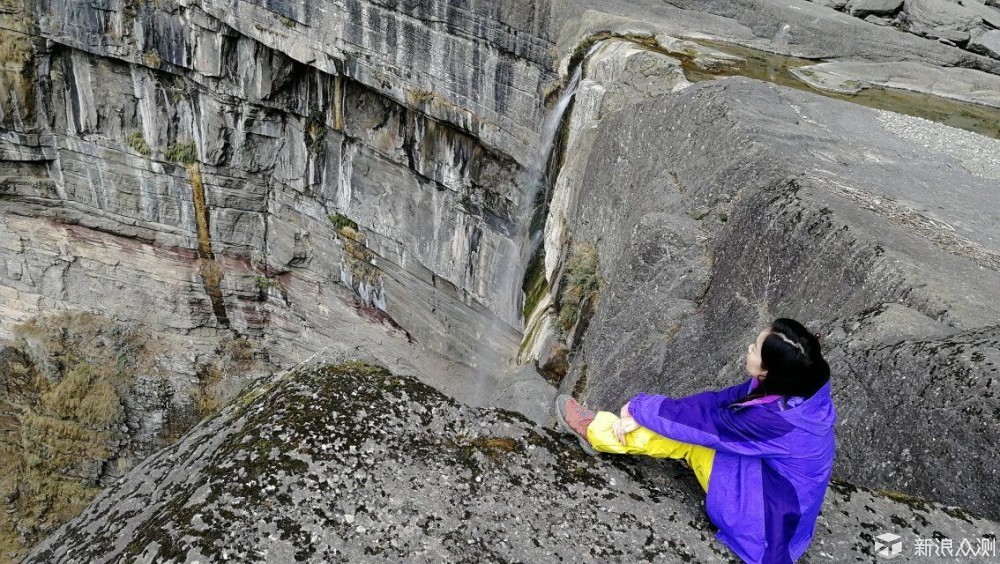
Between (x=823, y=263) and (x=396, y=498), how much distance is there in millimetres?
3258

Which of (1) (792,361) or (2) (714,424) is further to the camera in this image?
(2) (714,424)

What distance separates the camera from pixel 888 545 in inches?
106

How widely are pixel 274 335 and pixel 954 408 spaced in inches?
727

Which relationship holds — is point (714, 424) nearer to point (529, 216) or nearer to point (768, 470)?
point (768, 470)

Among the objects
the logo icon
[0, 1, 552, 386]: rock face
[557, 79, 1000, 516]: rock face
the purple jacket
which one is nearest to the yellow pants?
the purple jacket

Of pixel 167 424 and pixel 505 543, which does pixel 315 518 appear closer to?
pixel 505 543

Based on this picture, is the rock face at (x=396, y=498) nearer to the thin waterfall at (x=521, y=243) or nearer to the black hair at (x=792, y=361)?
the black hair at (x=792, y=361)

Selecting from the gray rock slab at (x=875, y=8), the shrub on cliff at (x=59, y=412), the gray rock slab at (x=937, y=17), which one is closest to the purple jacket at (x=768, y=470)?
the gray rock slab at (x=937, y=17)

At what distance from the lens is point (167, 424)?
61.9 ft

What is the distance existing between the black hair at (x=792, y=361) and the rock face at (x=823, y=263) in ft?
3.62

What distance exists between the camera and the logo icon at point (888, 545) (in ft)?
8.77

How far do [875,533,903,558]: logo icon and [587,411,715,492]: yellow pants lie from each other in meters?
0.69

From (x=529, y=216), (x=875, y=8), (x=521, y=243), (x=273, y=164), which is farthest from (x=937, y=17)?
(x=273, y=164)

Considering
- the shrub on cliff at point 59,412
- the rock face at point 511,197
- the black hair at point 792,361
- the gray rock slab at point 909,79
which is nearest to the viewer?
the black hair at point 792,361
